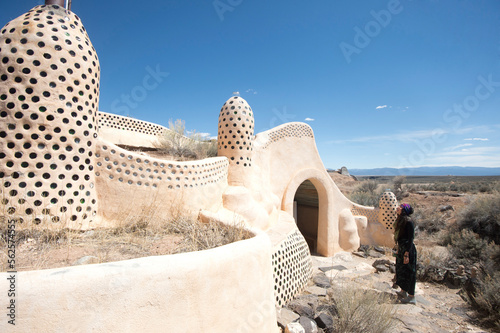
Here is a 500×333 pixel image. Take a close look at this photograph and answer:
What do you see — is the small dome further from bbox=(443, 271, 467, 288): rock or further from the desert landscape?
bbox=(443, 271, 467, 288): rock

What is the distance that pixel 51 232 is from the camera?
3.23 meters

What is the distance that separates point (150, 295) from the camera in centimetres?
191

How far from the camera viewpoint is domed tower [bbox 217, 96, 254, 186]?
675 cm

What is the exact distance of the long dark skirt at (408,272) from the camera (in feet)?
16.8

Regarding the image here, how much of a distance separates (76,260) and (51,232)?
884 mm

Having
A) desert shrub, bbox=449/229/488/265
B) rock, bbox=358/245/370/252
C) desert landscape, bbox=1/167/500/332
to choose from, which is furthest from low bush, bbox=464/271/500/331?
rock, bbox=358/245/370/252

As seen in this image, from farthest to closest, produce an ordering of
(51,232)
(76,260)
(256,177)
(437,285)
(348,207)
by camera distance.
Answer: (348,207), (256,177), (437,285), (51,232), (76,260)

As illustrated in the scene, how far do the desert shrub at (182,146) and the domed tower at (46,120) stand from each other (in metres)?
3.51

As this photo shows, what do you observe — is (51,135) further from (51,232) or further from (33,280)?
(33,280)

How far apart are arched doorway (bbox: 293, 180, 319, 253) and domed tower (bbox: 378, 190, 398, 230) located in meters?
2.66

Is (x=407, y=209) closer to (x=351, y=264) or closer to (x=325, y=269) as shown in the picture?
(x=325, y=269)

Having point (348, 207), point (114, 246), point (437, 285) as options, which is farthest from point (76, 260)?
point (348, 207)

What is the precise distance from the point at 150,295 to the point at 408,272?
17.3ft

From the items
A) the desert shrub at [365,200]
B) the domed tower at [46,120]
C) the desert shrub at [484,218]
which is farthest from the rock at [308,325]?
the desert shrub at [365,200]
